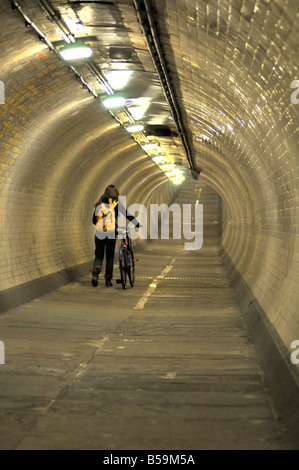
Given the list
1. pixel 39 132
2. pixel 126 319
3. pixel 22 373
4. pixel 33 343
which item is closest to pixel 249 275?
pixel 126 319

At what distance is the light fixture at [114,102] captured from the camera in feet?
48.2

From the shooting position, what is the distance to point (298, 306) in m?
7.42

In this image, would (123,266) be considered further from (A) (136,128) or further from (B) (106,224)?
(A) (136,128)

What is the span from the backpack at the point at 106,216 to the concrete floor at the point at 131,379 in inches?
107

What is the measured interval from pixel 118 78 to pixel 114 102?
1567mm

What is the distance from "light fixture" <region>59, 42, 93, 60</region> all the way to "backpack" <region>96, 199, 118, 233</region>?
18.7ft

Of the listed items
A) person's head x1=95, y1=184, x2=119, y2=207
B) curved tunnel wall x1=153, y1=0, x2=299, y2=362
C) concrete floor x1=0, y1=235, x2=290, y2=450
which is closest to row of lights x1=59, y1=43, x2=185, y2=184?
curved tunnel wall x1=153, y1=0, x2=299, y2=362

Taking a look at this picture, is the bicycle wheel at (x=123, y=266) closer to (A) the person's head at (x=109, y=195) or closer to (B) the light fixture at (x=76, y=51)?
(A) the person's head at (x=109, y=195)

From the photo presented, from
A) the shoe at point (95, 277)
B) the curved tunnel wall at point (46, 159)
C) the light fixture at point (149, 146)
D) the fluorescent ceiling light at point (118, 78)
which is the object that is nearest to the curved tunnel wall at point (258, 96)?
the fluorescent ceiling light at point (118, 78)

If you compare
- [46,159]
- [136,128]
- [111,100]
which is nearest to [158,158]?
[136,128]

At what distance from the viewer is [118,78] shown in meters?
13.2

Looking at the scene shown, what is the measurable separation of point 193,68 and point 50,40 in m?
1.92

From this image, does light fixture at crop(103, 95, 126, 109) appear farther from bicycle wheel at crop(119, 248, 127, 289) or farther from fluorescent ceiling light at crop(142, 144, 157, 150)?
fluorescent ceiling light at crop(142, 144, 157, 150)

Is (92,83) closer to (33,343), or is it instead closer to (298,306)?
(33,343)
